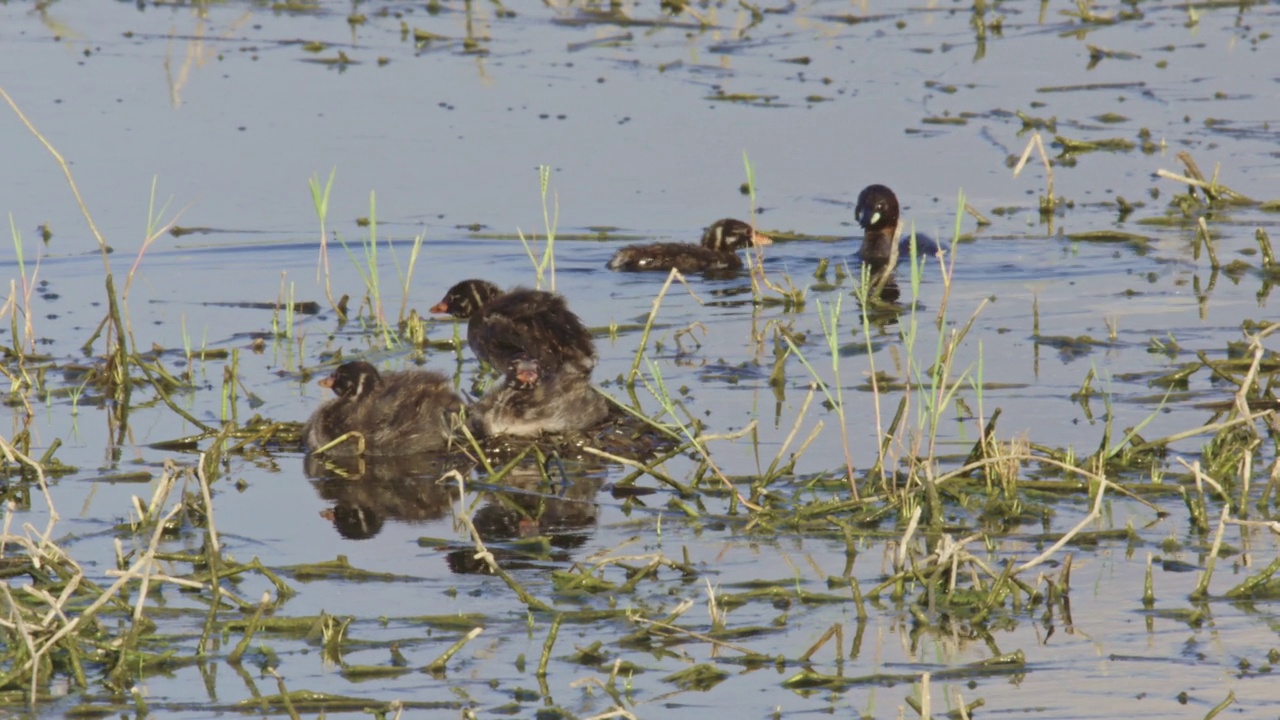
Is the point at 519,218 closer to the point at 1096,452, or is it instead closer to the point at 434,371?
the point at 434,371

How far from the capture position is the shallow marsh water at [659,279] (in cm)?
575

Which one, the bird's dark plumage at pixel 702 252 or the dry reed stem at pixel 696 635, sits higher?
the dry reed stem at pixel 696 635

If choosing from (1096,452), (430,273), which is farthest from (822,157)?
(1096,452)

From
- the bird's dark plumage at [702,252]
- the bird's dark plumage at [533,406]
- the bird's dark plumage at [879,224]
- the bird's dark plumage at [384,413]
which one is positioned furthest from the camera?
the bird's dark plumage at [879,224]

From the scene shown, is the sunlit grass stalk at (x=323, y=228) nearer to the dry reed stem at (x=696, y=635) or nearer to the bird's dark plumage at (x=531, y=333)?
the bird's dark plumage at (x=531, y=333)

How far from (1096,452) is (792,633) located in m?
2.15

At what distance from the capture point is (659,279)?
479 inches

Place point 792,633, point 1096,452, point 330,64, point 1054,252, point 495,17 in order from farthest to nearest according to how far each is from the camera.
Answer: point 495,17 < point 330,64 < point 1054,252 < point 1096,452 < point 792,633

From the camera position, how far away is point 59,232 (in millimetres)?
12992

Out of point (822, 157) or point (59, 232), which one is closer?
point (59, 232)

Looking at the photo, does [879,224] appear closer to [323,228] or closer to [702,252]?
[702,252]

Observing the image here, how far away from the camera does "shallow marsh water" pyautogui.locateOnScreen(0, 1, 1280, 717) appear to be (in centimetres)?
575

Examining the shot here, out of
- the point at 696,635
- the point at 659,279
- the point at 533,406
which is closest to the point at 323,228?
the point at 533,406

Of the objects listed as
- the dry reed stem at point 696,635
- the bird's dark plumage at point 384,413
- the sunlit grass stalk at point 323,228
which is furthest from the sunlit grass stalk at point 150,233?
the dry reed stem at point 696,635
